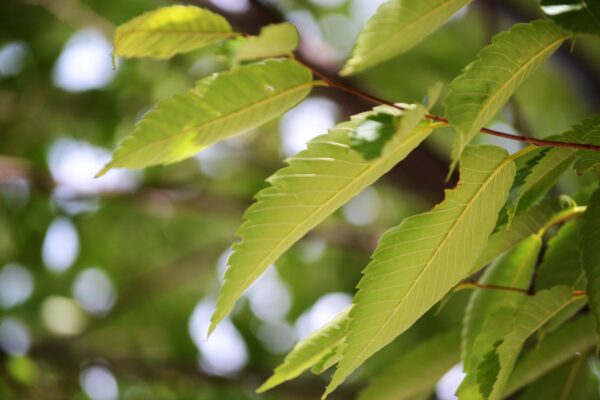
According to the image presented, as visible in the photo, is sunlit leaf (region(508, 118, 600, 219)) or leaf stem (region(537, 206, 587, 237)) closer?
sunlit leaf (region(508, 118, 600, 219))

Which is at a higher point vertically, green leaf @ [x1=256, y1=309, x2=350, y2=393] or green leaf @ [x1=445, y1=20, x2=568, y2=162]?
Answer: green leaf @ [x1=445, y1=20, x2=568, y2=162]

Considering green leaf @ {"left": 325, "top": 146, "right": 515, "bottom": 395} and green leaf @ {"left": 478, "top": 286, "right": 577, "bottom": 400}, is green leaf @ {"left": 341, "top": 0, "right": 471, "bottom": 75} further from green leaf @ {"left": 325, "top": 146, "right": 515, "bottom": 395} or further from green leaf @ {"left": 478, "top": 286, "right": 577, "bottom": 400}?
green leaf @ {"left": 478, "top": 286, "right": 577, "bottom": 400}

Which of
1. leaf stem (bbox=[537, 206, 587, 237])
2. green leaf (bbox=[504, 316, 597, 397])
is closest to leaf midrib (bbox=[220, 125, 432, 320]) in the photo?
leaf stem (bbox=[537, 206, 587, 237])

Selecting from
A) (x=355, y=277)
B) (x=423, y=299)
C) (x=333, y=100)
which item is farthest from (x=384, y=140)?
(x=355, y=277)

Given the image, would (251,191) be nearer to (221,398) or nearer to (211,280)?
(211,280)

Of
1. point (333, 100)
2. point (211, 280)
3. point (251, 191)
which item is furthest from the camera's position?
point (211, 280)

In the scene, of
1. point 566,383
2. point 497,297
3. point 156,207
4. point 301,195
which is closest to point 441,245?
point 301,195
